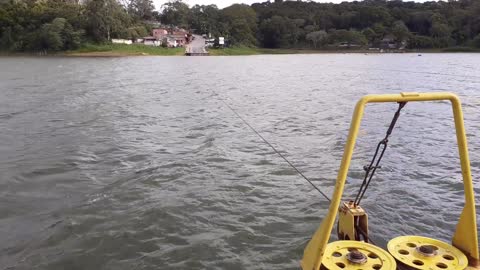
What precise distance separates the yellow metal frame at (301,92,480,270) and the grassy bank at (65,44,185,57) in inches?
3442

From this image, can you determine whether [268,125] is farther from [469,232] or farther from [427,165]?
[469,232]

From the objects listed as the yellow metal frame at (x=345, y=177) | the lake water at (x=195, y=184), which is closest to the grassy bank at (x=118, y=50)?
the lake water at (x=195, y=184)

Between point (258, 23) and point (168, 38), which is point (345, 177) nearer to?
point (168, 38)

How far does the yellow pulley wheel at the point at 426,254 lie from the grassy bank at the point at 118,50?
87.3 metres

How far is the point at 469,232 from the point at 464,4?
152 meters

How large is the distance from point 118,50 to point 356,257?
91.1 meters

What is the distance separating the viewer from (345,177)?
3.43 m

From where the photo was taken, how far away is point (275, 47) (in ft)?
453

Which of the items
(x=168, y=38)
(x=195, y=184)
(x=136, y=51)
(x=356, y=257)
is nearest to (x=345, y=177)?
(x=356, y=257)

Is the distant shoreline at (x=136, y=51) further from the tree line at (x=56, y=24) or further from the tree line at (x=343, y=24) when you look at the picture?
the tree line at (x=343, y=24)

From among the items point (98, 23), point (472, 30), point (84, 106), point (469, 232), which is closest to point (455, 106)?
point (469, 232)

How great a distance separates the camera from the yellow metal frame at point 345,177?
3.31 m

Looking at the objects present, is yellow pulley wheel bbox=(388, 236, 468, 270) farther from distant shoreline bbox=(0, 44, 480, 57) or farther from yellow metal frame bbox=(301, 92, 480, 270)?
distant shoreline bbox=(0, 44, 480, 57)

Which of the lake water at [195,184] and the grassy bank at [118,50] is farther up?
the grassy bank at [118,50]
